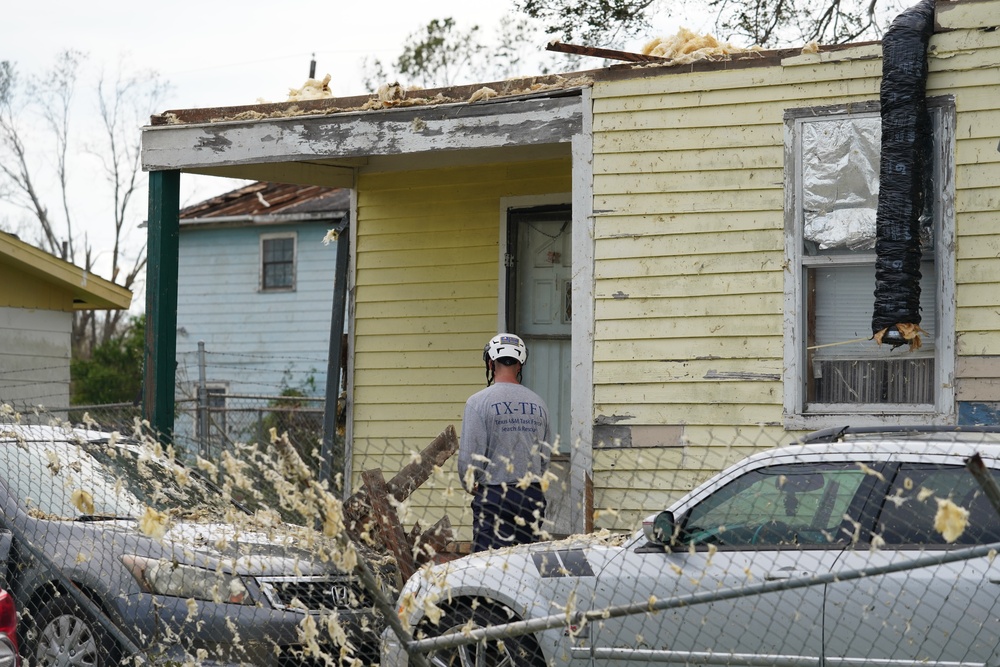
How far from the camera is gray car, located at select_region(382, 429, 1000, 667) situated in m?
4.56

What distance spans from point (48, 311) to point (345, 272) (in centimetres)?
649

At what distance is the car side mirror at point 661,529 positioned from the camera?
16.7 ft

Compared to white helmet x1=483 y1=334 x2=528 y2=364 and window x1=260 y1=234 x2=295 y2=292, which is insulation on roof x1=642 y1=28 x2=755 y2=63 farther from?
window x1=260 y1=234 x2=295 y2=292

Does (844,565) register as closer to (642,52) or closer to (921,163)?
(921,163)

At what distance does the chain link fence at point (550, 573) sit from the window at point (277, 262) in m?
18.1

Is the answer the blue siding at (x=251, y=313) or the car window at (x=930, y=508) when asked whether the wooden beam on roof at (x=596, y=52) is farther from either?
the blue siding at (x=251, y=313)

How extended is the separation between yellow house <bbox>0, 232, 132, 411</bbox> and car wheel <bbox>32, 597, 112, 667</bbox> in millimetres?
9236

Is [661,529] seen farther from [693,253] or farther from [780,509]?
[693,253]

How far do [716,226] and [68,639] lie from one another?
4943mm

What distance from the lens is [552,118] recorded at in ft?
28.9

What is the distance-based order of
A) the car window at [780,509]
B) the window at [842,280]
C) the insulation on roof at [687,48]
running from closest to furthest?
the car window at [780,509] < the window at [842,280] < the insulation on roof at [687,48]

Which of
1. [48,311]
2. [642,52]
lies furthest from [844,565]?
[48,311]

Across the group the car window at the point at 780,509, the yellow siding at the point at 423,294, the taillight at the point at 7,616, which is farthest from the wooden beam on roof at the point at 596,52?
the taillight at the point at 7,616

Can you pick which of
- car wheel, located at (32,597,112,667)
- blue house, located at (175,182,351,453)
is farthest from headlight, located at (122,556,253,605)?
blue house, located at (175,182,351,453)
